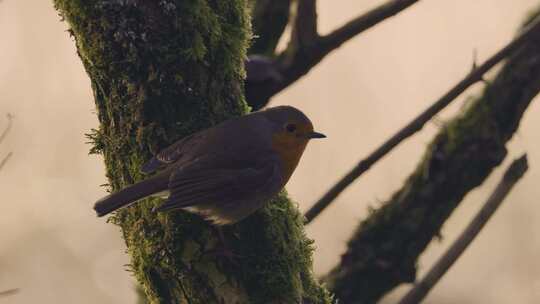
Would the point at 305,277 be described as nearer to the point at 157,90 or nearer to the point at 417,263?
the point at 157,90

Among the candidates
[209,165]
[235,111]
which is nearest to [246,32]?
[235,111]

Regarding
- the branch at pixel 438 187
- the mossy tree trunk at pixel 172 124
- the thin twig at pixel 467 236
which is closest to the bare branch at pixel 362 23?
the branch at pixel 438 187

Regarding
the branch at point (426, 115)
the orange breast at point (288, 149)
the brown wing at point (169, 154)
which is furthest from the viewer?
the branch at point (426, 115)

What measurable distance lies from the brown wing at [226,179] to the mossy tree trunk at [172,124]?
170 mm

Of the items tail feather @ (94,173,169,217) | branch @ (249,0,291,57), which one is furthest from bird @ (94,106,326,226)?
branch @ (249,0,291,57)

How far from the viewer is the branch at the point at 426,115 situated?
4.66 metres

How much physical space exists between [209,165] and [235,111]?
415mm

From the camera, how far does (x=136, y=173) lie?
343cm

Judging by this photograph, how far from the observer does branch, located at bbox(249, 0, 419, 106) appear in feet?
15.7

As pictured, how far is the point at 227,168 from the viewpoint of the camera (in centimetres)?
393

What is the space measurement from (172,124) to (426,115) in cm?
180

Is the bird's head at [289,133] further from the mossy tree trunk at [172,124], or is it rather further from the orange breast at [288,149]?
the mossy tree trunk at [172,124]

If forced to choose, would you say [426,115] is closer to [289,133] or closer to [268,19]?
[289,133]

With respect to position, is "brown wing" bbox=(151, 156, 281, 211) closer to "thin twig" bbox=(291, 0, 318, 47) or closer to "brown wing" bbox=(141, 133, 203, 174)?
"brown wing" bbox=(141, 133, 203, 174)
